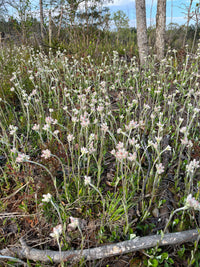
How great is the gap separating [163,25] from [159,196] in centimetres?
488

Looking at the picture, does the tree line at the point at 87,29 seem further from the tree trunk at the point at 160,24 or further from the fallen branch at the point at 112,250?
the fallen branch at the point at 112,250

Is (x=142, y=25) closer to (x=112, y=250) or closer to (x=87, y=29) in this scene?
(x=87, y=29)

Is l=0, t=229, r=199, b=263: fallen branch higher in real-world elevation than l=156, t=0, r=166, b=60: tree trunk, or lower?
lower

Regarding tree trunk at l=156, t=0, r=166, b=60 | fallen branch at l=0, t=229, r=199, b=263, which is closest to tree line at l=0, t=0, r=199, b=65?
tree trunk at l=156, t=0, r=166, b=60

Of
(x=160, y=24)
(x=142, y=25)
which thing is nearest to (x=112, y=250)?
(x=142, y=25)

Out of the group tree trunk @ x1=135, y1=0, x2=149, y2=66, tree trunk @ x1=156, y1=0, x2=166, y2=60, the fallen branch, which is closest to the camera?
the fallen branch

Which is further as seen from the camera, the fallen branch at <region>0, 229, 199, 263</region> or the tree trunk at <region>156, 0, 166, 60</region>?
the tree trunk at <region>156, 0, 166, 60</region>

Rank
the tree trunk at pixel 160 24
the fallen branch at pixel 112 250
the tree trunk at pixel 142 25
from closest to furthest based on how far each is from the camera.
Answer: the fallen branch at pixel 112 250 < the tree trunk at pixel 142 25 < the tree trunk at pixel 160 24

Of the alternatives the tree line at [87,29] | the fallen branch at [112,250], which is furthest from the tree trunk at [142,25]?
the fallen branch at [112,250]

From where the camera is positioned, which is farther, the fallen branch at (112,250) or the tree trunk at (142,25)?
the tree trunk at (142,25)

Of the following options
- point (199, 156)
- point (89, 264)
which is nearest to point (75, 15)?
point (199, 156)

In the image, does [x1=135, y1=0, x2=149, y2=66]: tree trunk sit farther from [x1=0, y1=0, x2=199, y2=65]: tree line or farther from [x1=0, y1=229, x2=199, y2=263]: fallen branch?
[x1=0, y1=229, x2=199, y2=263]: fallen branch

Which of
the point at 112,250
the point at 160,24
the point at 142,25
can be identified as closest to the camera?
the point at 112,250

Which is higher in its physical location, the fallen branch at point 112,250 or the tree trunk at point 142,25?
the tree trunk at point 142,25
